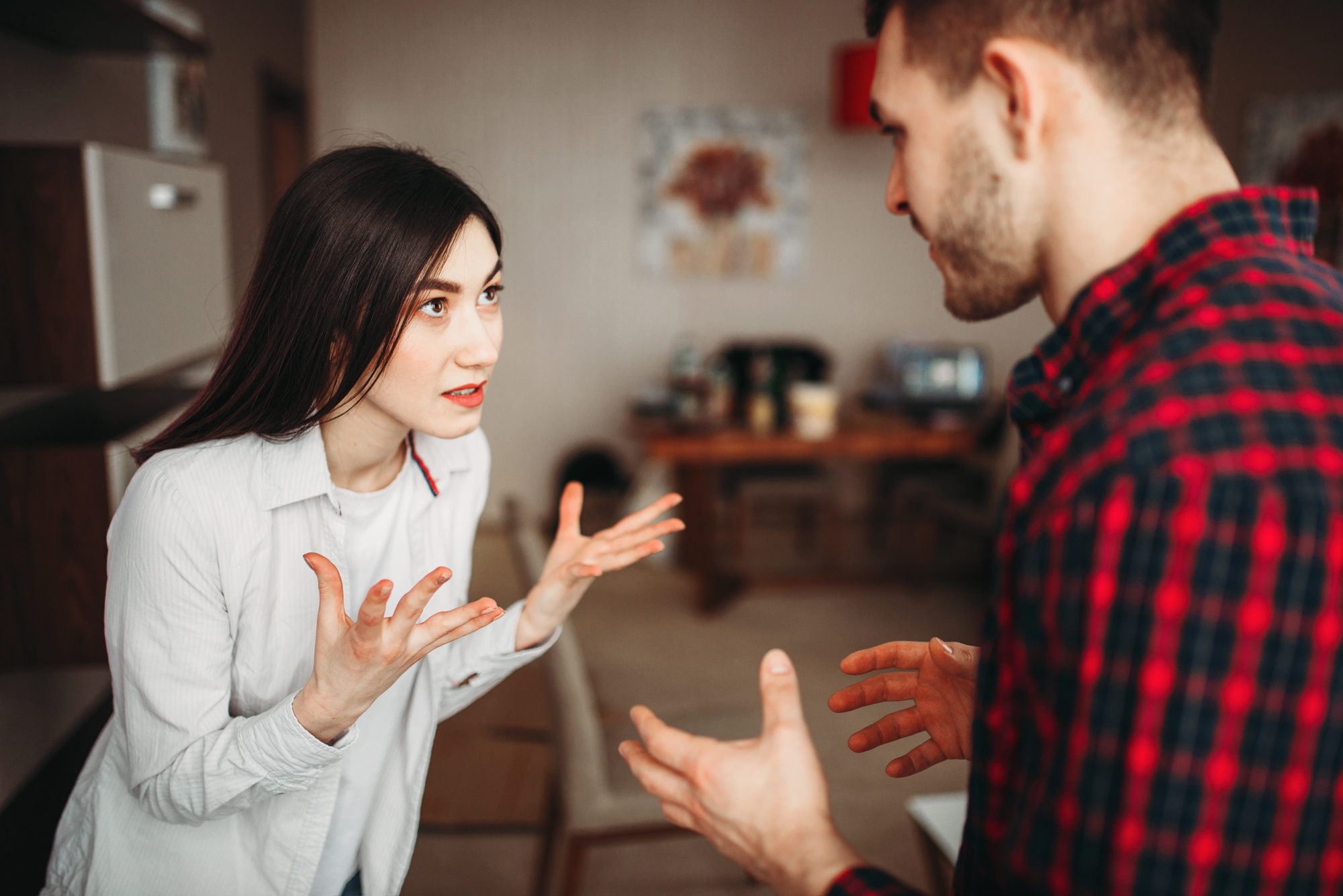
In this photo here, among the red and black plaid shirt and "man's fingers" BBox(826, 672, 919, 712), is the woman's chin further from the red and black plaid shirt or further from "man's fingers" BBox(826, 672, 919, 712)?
the red and black plaid shirt

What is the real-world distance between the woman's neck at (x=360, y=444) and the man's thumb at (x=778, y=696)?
1.80 ft

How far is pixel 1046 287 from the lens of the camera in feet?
2.45

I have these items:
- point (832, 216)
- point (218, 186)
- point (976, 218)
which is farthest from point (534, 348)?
point (976, 218)

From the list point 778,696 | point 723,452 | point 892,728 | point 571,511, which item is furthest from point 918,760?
point 723,452

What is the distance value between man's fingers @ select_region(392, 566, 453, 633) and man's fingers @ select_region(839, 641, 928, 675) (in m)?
0.43

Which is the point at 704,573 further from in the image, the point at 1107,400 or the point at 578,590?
the point at 1107,400

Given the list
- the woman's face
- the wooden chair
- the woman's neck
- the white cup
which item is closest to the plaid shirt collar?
the woman's face

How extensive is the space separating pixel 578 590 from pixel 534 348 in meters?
3.98

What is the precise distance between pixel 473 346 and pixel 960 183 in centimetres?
53

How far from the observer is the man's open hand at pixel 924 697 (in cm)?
96

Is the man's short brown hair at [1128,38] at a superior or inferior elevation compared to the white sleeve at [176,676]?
superior

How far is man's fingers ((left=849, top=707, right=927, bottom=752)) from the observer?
0.96 m

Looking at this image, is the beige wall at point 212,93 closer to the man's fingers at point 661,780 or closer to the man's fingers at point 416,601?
the man's fingers at point 416,601

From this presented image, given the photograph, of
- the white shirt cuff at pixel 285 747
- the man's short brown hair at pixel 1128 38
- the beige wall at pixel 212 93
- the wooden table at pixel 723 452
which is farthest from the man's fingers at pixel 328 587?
the wooden table at pixel 723 452
